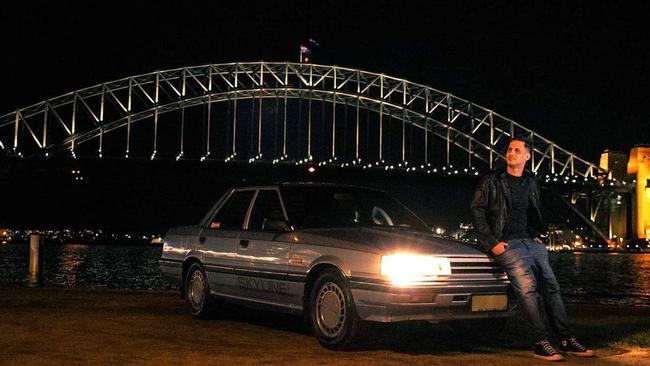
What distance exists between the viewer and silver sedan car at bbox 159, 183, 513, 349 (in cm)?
675

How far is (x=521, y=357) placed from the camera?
6871 mm

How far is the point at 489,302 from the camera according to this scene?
7.04 meters

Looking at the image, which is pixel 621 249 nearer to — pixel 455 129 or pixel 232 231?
pixel 455 129

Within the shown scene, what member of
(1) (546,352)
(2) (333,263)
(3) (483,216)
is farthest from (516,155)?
(2) (333,263)

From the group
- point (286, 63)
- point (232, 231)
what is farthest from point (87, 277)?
point (286, 63)

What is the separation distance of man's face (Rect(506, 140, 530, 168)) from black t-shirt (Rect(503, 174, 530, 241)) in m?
0.12

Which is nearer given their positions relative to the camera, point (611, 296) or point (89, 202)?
point (611, 296)

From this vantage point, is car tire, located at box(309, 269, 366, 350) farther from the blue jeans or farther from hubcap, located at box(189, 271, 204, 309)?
hubcap, located at box(189, 271, 204, 309)

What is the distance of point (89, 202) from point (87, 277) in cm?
8249

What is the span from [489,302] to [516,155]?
122cm

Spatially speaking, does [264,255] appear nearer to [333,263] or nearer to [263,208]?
[263,208]

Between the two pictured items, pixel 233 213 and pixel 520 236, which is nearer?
pixel 520 236

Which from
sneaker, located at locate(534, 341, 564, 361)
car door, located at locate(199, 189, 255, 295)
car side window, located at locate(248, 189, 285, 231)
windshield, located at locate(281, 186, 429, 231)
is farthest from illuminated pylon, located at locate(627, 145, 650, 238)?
sneaker, located at locate(534, 341, 564, 361)

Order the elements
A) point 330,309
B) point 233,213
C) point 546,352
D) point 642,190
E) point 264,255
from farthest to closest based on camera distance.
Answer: point 642,190 → point 233,213 → point 264,255 → point 330,309 → point 546,352
